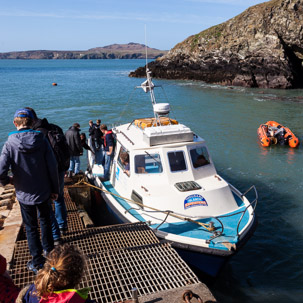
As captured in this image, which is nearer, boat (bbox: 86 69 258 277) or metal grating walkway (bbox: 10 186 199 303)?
metal grating walkway (bbox: 10 186 199 303)

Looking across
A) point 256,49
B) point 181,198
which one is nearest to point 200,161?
point 181,198

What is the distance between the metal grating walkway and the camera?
4.45 metres

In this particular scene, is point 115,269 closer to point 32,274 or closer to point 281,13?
point 32,274

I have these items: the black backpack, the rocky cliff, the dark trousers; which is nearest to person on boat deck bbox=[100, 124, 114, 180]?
the black backpack

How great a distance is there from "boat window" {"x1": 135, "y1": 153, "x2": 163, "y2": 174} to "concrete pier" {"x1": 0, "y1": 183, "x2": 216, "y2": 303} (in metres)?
1.89

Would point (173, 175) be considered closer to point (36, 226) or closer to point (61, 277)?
point (36, 226)

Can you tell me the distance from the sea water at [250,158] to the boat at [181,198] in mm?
1309

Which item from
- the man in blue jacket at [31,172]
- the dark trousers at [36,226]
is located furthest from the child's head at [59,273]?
the dark trousers at [36,226]

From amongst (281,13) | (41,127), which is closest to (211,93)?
(281,13)

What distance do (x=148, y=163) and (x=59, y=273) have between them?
6007mm

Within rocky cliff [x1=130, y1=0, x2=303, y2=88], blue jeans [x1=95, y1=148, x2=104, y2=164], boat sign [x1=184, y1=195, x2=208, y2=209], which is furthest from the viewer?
rocky cliff [x1=130, y1=0, x2=303, y2=88]

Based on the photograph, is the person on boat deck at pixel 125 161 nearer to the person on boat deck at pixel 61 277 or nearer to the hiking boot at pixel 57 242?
the hiking boot at pixel 57 242

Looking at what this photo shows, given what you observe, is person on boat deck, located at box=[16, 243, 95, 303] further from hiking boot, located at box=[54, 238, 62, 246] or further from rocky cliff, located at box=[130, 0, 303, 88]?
rocky cliff, located at box=[130, 0, 303, 88]

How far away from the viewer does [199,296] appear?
162 inches
